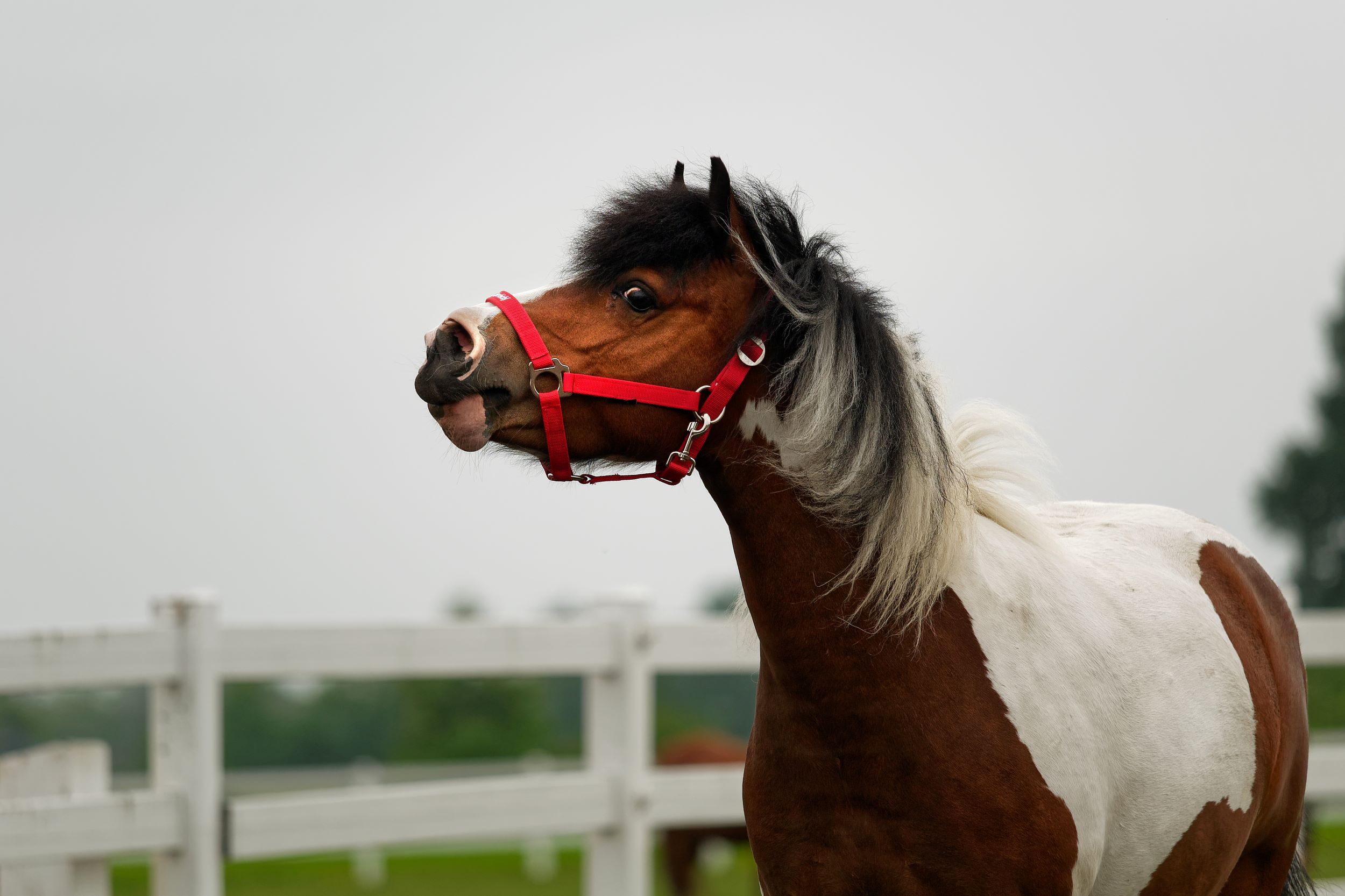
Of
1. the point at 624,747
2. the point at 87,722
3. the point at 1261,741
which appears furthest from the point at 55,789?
the point at 87,722

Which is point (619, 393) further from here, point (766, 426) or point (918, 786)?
point (918, 786)

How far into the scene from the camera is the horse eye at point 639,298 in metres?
2.52

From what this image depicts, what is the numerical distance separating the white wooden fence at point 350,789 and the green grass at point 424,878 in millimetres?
5389

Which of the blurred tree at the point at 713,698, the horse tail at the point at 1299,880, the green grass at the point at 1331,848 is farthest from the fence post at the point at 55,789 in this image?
the blurred tree at the point at 713,698

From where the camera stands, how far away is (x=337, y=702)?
135 feet

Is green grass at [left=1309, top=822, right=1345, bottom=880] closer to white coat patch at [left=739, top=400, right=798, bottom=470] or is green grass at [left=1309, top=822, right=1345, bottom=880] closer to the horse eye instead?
white coat patch at [left=739, top=400, right=798, bottom=470]

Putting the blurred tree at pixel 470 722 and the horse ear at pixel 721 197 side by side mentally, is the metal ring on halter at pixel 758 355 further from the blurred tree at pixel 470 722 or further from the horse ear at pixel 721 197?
the blurred tree at pixel 470 722

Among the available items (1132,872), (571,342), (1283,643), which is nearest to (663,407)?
(571,342)

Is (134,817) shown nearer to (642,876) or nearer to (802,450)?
(642,876)

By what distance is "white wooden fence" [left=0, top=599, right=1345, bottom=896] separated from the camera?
3.87 metres

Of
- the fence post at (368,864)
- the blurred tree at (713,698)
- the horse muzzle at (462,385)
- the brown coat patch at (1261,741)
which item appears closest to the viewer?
the horse muzzle at (462,385)

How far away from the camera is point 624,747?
5.05 meters

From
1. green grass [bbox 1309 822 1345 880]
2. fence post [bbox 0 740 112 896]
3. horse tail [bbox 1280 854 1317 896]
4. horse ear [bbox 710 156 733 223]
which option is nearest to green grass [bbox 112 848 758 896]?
green grass [bbox 1309 822 1345 880]

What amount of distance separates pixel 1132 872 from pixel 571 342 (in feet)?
5.60
